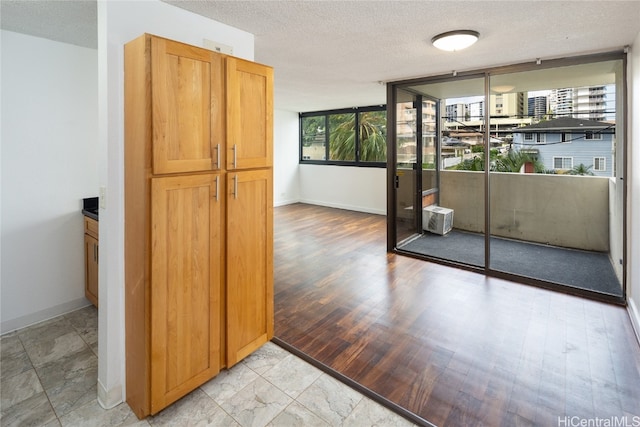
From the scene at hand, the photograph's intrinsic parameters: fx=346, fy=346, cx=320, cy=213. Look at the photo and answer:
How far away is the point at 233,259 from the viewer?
7.06 feet

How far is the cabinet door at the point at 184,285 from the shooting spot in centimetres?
178

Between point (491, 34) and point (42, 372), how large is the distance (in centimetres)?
393

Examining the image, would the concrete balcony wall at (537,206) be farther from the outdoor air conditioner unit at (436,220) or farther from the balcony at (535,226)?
the outdoor air conditioner unit at (436,220)

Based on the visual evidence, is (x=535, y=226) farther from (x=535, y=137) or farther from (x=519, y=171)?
(x=535, y=137)

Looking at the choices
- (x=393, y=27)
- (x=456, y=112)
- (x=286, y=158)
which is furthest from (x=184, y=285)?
(x=286, y=158)

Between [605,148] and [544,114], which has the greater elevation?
[544,114]

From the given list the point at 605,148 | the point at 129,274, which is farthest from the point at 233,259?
the point at 605,148

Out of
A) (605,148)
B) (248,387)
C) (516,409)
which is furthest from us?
(605,148)

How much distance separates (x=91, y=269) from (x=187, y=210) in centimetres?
171

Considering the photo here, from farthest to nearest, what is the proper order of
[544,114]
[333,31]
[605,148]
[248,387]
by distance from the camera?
[544,114] → [605,148] → [333,31] → [248,387]

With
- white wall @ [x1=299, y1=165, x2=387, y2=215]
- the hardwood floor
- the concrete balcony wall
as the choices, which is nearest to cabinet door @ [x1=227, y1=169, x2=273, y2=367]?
the hardwood floor

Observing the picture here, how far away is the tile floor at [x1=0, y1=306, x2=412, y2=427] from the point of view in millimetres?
1814

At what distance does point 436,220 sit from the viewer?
530cm

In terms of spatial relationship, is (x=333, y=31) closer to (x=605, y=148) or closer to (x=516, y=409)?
(x=516, y=409)
